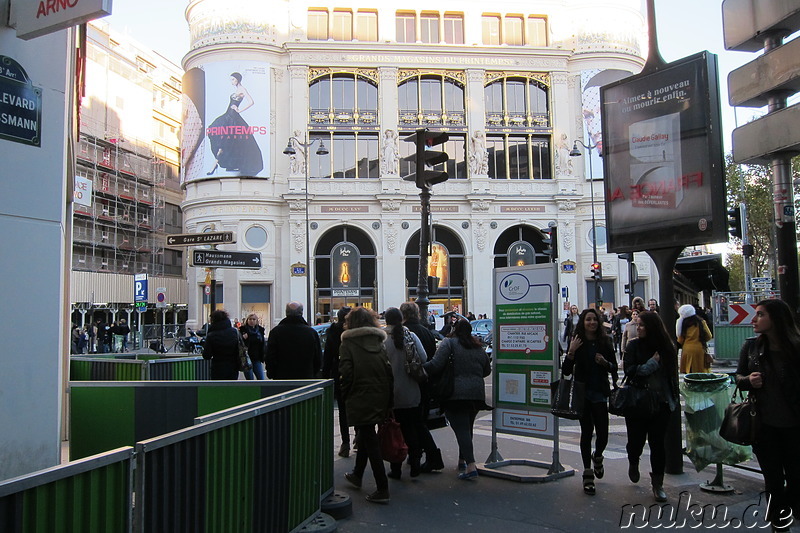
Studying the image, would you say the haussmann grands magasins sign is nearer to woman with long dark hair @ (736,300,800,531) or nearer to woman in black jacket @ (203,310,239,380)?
woman in black jacket @ (203,310,239,380)

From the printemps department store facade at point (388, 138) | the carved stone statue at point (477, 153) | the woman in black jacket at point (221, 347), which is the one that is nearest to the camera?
the woman in black jacket at point (221, 347)

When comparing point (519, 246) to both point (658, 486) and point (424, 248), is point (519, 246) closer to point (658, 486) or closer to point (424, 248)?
point (424, 248)

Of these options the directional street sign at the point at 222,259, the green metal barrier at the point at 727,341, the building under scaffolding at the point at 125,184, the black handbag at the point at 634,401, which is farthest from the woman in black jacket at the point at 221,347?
the building under scaffolding at the point at 125,184

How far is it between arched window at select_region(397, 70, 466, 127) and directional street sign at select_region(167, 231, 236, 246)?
101 ft

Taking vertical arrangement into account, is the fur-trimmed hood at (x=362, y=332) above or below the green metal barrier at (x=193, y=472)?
above

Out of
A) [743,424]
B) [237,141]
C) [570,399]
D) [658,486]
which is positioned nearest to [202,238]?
[570,399]

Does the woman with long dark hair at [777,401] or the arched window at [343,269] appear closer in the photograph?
the woman with long dark hair at [777,401]

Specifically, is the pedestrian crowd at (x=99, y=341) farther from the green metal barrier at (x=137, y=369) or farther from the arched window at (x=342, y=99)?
the green metal barrier at (x=137, y=369)

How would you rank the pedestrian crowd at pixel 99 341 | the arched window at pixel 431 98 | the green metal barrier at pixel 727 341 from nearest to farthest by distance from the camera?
the green metal barrier at pixel 727 341 < the pedestrian crowd at pixel 99 341 < the arched window at pixel 431 98

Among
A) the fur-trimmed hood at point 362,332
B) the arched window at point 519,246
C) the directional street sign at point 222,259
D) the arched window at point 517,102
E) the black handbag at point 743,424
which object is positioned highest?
the arched window at point 517,102

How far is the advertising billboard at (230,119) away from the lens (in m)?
43.1

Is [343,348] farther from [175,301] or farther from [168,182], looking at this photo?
[168,182]

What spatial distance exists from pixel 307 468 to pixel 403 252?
40.0m

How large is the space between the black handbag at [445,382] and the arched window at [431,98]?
3997cm
